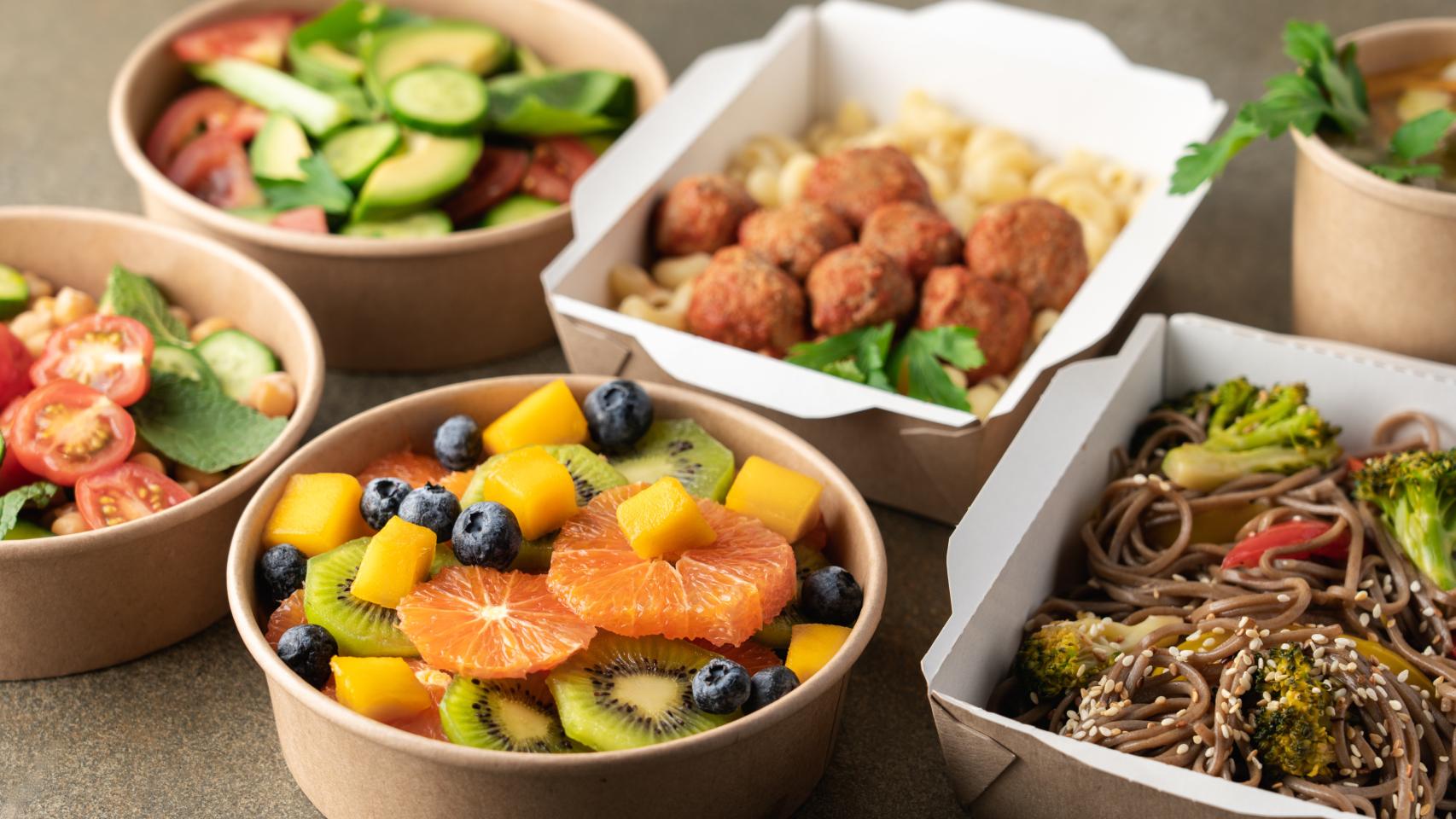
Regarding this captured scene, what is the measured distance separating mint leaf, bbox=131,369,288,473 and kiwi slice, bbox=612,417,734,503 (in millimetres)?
510

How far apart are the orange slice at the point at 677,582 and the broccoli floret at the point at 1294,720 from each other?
0.53 meters

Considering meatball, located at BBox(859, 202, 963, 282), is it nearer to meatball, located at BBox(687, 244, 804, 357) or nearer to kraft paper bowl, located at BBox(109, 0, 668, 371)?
meatball, located at BBox(687, 244, 804, 357)

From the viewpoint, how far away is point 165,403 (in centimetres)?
204

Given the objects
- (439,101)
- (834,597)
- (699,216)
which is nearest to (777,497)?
(834,597)

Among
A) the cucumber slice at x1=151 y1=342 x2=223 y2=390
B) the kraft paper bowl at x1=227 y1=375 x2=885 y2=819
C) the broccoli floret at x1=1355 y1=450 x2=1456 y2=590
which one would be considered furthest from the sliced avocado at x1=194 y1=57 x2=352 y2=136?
the broccoli floret at x1=1355 y1=450 x2=1456 y2=590

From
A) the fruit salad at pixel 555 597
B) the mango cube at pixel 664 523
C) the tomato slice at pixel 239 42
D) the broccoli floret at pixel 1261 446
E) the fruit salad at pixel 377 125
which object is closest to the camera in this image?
the fruit salad at pixel 555 597

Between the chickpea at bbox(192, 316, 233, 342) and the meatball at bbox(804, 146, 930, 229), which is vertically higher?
the meatball at bbox(804, 146, 930, 229)

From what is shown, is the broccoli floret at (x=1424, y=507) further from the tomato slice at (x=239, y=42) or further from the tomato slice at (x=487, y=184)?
the tomato slice at (x=239, y=42)

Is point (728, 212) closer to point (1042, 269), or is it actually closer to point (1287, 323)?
point (1042, 269)

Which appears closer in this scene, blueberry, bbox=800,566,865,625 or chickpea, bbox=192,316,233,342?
blueberry, bbox=800,566,865,625

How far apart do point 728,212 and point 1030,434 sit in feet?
2.39

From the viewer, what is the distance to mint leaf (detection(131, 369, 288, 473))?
1.96 meters

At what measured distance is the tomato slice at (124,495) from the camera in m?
1.85

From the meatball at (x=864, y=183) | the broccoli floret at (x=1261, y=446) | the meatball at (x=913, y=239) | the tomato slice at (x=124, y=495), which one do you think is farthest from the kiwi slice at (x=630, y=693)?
the meatball at (x=864, y=183)
